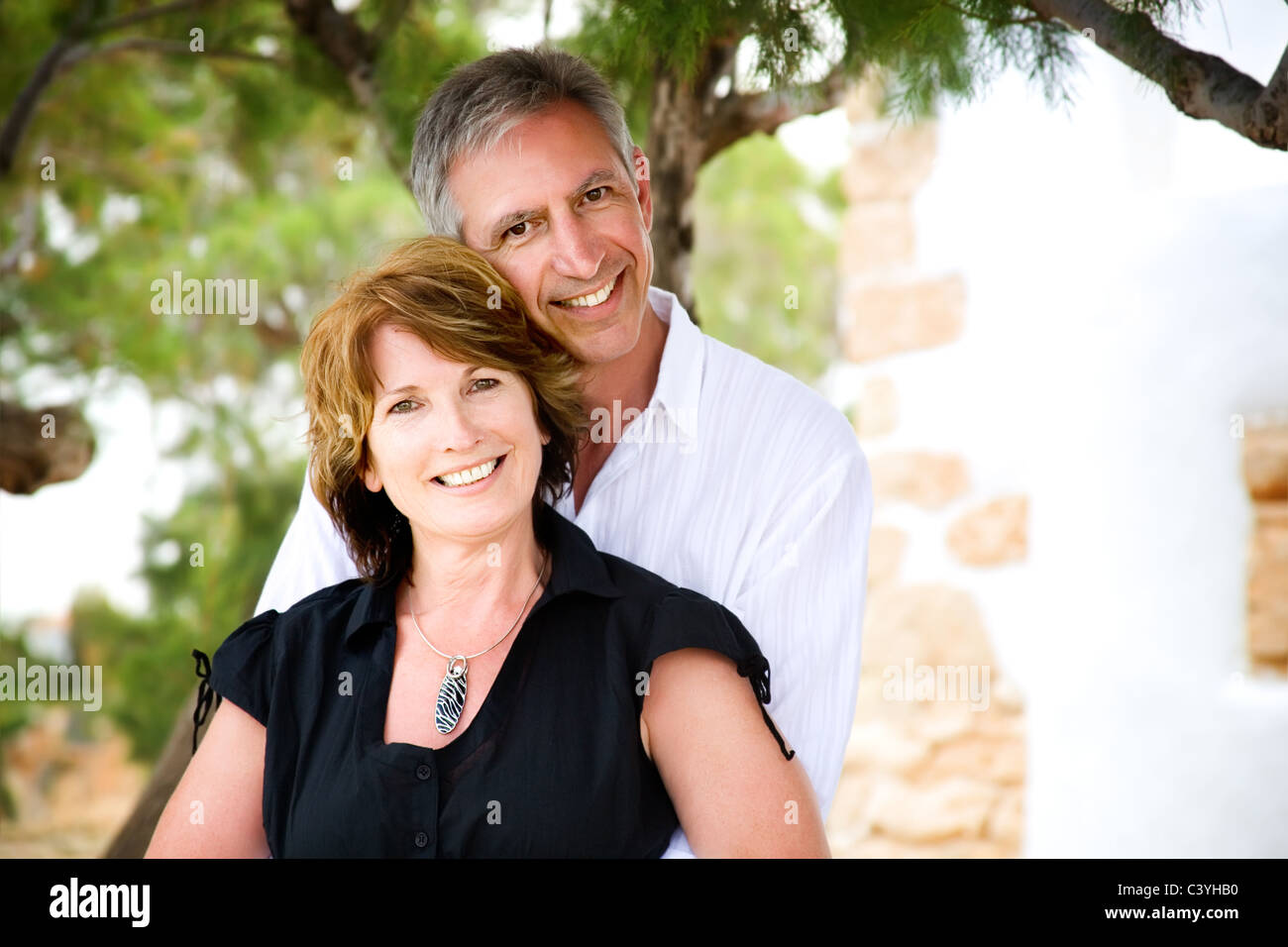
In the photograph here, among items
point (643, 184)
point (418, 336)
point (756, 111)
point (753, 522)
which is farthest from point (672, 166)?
point (418, 336)

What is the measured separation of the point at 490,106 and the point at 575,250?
250 millimetres

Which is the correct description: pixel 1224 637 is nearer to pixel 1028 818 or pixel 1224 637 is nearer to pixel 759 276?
pixel 1028 818

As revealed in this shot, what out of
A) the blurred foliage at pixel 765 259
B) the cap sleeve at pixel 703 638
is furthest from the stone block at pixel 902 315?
the blurred foliage at pixel 765 259

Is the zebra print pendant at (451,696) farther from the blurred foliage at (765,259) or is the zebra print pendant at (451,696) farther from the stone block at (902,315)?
the blurred foliage at (765,259)

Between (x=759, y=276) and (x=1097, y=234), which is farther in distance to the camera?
(x=759, y=276)

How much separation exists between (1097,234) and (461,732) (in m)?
2.39

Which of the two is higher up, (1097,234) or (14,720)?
→ (1097,234)

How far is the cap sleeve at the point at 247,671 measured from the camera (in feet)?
5.86

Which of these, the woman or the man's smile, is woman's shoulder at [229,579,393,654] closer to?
the woman

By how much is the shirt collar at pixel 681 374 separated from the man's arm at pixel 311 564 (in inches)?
21.5

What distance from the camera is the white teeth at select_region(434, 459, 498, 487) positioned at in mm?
1757

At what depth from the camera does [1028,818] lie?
139 inches

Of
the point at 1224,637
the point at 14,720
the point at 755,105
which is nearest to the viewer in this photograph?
the point at 755,105
